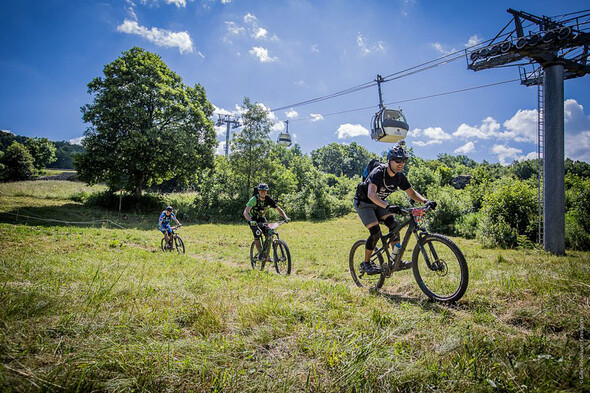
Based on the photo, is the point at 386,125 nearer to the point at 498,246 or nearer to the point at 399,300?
the point at 498,246

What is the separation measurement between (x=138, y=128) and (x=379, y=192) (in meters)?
27.5

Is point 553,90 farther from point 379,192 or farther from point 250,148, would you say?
point 250,148

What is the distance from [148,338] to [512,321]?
4.32 m

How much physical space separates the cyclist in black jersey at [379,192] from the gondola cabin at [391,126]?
8.64 m

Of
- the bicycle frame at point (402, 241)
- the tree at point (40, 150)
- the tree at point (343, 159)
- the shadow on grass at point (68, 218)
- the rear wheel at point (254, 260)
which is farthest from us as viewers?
the tree at point (343, 159)

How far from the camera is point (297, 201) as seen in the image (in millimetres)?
32969

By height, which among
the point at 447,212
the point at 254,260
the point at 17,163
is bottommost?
the point at 254,260

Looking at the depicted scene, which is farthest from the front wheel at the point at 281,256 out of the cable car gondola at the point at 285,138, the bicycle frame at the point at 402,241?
the cable car gondola at the point at 285,138

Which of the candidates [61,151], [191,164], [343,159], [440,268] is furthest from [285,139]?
[61,151]

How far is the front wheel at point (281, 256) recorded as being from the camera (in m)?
7.44

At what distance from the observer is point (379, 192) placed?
5.28m

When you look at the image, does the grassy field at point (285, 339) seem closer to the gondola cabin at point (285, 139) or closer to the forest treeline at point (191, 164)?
the forest treeline at point (191, 164)

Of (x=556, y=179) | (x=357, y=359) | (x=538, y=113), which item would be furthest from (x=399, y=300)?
(x=538, y=113)

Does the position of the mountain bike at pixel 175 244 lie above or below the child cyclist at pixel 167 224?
below
